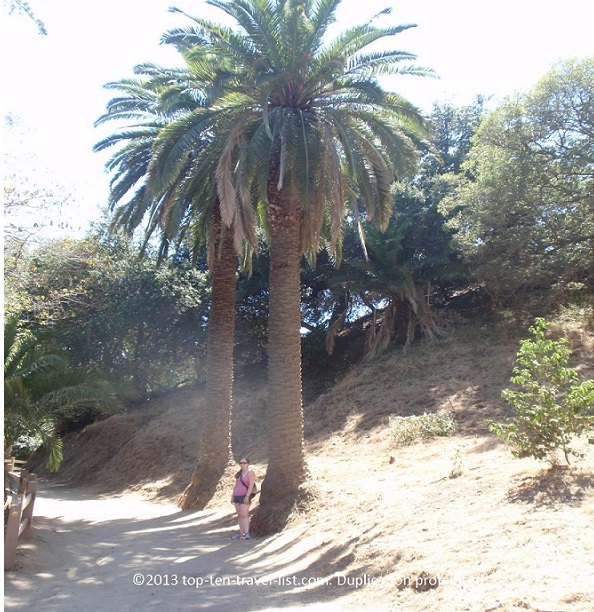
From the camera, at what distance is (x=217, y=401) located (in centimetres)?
1465

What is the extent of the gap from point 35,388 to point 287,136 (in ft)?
22.1

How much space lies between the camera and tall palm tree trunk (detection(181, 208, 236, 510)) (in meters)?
14.6

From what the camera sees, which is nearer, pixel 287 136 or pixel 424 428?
pixel 287 136

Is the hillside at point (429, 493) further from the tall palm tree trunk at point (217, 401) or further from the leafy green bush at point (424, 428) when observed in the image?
the tall palm tree trunk at point (217, 401)

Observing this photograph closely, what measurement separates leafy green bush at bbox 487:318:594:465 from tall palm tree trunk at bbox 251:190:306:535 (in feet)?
14.1

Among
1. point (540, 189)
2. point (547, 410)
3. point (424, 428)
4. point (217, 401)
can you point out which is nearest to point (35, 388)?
point (217, 401)

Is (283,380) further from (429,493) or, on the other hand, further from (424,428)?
(424,428)

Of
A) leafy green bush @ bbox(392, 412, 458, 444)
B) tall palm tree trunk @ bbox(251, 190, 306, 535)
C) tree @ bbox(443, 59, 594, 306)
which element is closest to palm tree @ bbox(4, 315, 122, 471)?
tall palm tree trunk @ bbox(251, 190, 306, 535)

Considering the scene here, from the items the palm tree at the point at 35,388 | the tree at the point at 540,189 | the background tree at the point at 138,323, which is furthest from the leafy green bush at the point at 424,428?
the background tree at the point at 138,323

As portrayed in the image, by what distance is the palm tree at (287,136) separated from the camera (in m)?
11.4

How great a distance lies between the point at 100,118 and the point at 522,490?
41.9ft

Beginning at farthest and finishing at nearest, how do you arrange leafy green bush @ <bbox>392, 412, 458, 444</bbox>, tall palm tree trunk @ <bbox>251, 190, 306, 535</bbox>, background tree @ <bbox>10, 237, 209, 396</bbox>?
background tree @ <bbox>10, 237, 209, 396</bbox> → leafy green bush @ <bbox>392, 412, 458, 444</bbox> → tall palm tree trunk @ <bbox>251, 190, 306, 535</bbox>

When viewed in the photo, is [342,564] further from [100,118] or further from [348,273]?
[348,273]

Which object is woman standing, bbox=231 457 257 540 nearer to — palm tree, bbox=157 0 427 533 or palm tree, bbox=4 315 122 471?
palm tree, bbox=157 0 427 533
